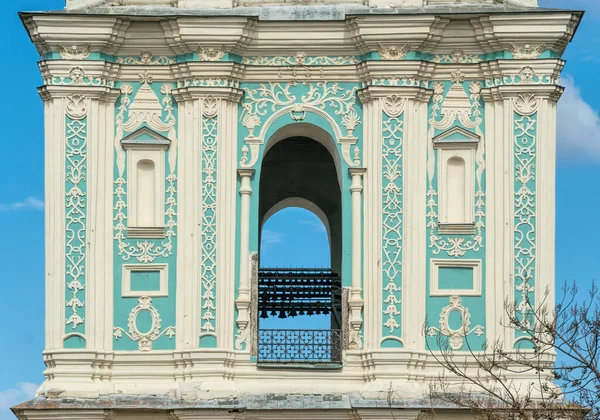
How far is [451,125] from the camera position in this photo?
1086 inches

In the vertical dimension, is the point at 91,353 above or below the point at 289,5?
below

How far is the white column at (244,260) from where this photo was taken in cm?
2708

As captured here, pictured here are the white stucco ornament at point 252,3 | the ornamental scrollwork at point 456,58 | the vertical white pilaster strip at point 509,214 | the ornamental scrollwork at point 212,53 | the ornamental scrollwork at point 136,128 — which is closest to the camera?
the vertical white pilaster strip at point 509,214

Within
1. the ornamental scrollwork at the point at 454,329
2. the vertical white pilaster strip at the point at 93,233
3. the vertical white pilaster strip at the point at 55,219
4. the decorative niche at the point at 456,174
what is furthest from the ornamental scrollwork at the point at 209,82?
the ornamental scrollwork at the point at 454,329

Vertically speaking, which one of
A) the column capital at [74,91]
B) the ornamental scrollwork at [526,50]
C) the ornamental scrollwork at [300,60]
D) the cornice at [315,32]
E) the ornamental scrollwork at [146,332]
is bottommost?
the ornamental scrollwork at [146,332]

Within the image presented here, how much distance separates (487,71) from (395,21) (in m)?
1.35

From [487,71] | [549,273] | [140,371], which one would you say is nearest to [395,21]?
[487,71]

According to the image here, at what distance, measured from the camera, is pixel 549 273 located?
2709 centimetres

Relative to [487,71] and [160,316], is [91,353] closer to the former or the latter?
[160,316]

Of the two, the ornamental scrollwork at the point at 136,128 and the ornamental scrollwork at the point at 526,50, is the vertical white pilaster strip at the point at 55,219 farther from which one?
the ornamental scrollwork at the point at 526,50

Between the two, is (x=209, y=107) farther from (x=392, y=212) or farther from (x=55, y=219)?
(x=392, y=212)

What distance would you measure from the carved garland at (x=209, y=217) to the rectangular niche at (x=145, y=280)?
1.68 ft

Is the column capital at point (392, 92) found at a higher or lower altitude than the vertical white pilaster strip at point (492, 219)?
higher

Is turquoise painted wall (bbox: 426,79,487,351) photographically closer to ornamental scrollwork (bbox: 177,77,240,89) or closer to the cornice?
the cornice
